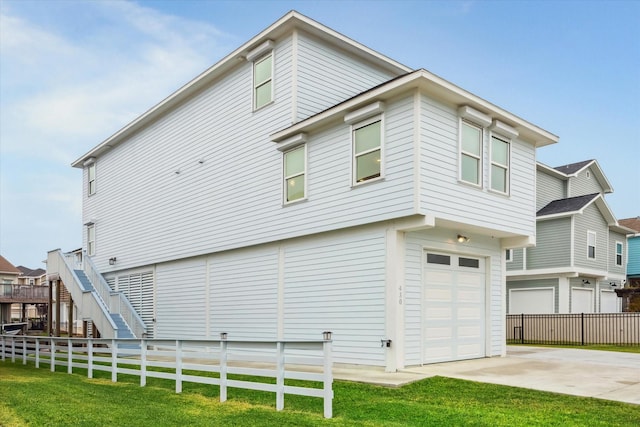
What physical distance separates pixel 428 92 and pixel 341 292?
4.84 metres

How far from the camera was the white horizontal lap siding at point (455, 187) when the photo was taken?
36.9ft

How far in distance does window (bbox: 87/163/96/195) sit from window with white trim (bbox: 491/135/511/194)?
18988 mm

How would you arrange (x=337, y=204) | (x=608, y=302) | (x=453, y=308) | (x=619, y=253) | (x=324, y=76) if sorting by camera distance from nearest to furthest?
(x=337, y=204)
(x=453, y=308)
(x=324, y=76)
(x=608, y=302)
(x=619, y=253)

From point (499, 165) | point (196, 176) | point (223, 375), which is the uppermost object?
point (196, 176)

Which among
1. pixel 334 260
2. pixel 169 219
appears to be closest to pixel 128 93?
pixel 169 219

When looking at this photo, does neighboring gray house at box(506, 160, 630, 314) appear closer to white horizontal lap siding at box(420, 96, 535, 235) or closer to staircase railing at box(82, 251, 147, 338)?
white horizontal lap siding at box(420, 96, 535, 235)

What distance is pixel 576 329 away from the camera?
20.9 meters

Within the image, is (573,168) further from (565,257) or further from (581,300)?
(581,300)

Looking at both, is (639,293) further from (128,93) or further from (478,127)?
(128,93)

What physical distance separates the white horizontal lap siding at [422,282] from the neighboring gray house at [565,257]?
38.8 feet

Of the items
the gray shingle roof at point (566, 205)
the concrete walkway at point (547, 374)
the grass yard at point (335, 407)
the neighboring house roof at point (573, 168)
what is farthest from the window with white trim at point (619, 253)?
the grass yard at point (335, 407)

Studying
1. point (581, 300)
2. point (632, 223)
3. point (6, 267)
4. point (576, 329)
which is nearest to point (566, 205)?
point (581, 300)

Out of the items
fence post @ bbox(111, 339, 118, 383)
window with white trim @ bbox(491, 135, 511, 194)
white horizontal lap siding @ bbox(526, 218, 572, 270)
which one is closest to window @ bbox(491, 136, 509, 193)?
window with white trim @ bbox(491, 135, 511, 194)

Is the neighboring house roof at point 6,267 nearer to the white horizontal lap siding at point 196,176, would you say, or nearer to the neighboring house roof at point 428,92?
the white horizontal lap siding at point 196,176
